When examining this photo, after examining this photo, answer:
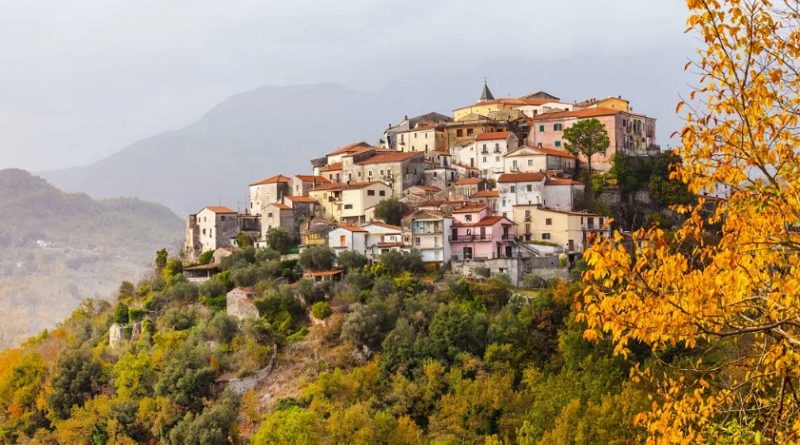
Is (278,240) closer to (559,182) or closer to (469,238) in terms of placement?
(469,238)

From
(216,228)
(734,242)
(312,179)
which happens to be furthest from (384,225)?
(734,242)

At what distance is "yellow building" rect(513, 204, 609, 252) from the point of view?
5156cm

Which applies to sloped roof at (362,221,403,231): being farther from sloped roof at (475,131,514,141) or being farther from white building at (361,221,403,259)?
sloped roof at (475,131,514,141)

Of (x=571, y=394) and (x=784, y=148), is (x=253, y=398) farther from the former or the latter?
(x=784, y=148)

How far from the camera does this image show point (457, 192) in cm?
5841

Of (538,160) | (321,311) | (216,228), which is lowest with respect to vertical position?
(321,311)

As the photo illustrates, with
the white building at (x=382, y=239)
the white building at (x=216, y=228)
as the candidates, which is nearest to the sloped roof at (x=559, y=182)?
the white building at (x=382, y=239)

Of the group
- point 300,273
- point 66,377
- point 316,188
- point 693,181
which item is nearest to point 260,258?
point 300,273

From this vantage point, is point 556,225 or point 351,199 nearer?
point 556,225

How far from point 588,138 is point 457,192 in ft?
27.8

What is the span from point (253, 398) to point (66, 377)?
10.5 metres

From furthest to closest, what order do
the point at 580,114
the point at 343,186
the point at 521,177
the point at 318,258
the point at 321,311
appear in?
1. the point at 580,114
2. the point at 343,186
3. the point at 521,177
4. the point at 318,258
5. the point at 321,311

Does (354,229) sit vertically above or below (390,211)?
below

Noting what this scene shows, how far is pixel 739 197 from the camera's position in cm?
895
